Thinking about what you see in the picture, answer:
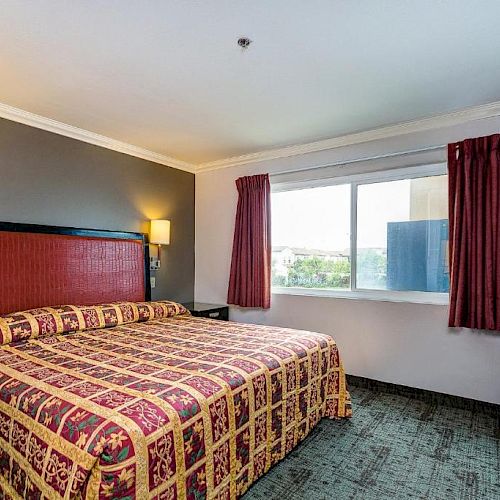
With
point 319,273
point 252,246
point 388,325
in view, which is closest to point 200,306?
point 252,246

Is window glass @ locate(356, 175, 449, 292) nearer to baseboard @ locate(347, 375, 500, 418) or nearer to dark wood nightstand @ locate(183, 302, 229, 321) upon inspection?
baseboard @ locate(347, 375, 500, 418)

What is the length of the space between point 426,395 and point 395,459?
3.50ft

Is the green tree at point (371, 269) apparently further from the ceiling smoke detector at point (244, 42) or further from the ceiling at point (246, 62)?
the ceiling smoke detector at point (244, 42)

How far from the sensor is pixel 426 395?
3090 mm

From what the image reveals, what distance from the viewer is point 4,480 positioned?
1.59 m

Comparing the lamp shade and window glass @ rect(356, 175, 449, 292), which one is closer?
window glass @ rect(356, 175, 449, 292)

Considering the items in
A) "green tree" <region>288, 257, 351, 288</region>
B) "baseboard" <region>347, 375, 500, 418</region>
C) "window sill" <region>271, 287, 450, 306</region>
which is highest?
"green tree" <region>288, 257, 351, 288</region>

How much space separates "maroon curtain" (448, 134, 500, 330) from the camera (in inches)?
106

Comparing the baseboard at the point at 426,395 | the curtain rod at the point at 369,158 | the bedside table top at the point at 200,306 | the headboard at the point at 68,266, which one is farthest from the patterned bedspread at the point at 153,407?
the curtain rod at the point at 369,158

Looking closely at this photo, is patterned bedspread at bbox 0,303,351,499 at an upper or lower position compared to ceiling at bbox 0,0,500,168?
lower

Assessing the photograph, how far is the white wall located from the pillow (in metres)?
1.28

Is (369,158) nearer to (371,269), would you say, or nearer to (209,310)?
(371,269)

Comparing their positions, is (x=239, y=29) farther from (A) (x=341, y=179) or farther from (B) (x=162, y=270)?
(B) (x=162, y=270)

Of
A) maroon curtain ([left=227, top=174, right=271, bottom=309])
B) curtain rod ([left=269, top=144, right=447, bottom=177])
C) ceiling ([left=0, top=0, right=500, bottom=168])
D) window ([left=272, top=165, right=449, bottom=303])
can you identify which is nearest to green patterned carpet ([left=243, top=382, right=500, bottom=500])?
window ([left=272, top=165, right=449, bottom=303])
